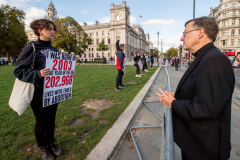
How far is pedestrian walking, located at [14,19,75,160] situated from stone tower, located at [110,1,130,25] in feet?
218

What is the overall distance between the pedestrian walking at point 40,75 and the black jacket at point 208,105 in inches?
69.3

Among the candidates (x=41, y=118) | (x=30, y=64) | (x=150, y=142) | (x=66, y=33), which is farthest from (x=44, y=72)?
(x=66, y=33)

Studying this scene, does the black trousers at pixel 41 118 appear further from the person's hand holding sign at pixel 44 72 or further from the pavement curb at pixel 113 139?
the pavement curb at pixel 113 139

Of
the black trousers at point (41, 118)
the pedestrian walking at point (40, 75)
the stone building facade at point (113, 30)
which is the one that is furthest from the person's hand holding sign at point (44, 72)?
the stone building facade at point (113, 30)

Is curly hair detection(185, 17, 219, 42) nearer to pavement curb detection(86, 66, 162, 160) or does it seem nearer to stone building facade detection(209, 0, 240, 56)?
pavement curb detection(86, 66, 162, 160)

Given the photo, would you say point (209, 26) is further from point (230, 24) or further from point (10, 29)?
point (230, 24)

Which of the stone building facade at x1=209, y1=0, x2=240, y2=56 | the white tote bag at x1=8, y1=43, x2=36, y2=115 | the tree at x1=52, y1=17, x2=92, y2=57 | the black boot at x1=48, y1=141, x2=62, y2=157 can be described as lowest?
the black boot at x1=48, y1=141, x2=62, y2=157

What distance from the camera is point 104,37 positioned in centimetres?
7188

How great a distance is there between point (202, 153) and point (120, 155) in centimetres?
147

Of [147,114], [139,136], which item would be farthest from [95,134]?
[147,114]

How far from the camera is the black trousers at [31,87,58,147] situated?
77.0 inches

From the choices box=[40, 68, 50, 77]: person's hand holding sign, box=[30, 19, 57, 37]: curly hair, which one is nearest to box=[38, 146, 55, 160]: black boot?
box=[40, 68, 50, 77]: person's hand holding sign

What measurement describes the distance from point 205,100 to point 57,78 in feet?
6.64

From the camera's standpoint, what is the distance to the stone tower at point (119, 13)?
6262 cm
